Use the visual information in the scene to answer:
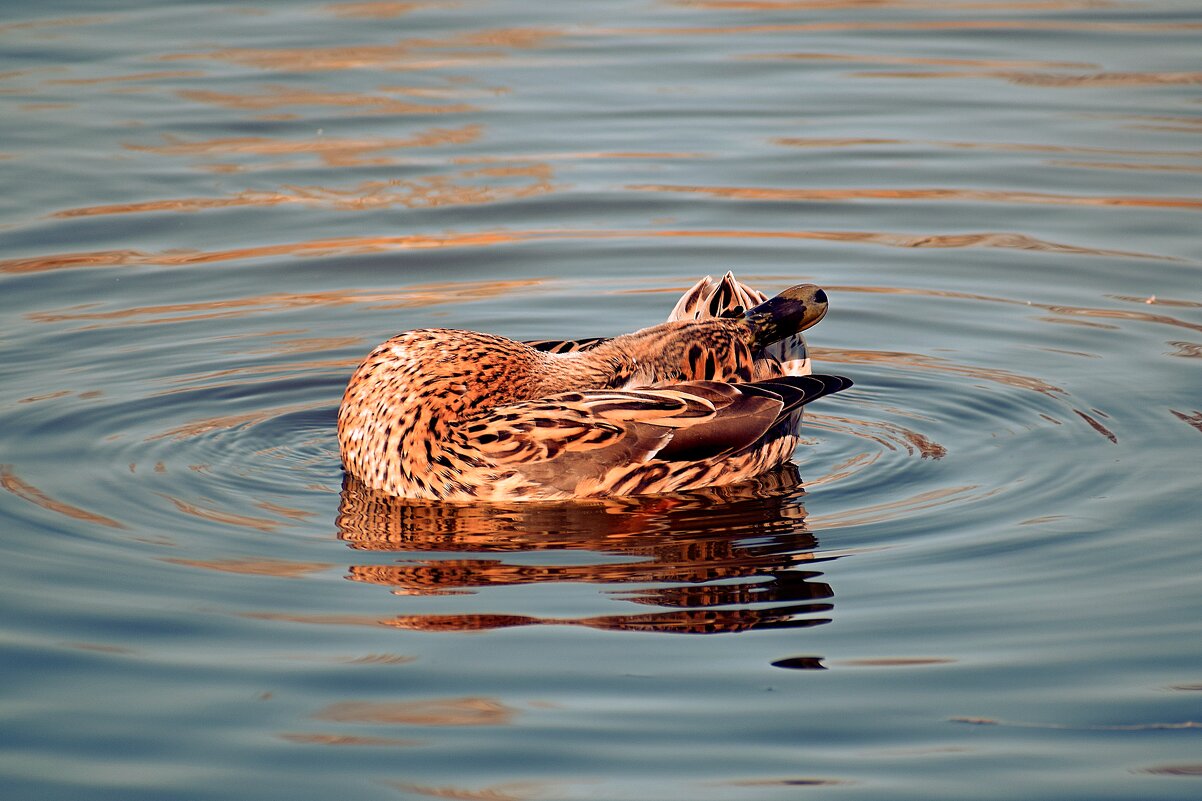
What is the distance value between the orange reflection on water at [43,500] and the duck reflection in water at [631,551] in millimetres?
1080

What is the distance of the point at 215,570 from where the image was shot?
7.00 metres

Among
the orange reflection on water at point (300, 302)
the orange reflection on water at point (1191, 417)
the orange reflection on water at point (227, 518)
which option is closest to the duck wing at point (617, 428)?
the orange reflection on water at point (227, 518)

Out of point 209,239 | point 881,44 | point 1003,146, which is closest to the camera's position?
point 209,239

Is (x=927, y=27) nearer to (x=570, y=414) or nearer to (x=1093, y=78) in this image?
(x=1093, y=78)

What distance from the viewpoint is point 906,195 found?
13133 millimetres

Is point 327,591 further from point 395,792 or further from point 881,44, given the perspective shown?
point 881,44

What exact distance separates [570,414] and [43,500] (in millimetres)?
2494

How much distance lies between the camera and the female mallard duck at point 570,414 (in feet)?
26.1

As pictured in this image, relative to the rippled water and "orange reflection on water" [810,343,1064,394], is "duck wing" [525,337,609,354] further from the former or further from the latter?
"orange reflection on water" [810,343,1064,394]

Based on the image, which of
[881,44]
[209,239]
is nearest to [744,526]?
[209,239]

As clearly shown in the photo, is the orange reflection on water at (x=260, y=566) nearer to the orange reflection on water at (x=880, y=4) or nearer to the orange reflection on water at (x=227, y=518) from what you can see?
the orange reflection on water at (x=227, y=518)

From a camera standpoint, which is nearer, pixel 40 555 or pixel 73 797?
pixel 73 797

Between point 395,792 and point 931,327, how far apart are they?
6.30m

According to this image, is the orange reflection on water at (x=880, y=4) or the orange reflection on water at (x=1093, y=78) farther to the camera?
the orange reflection on water at (x=880, y=4)
